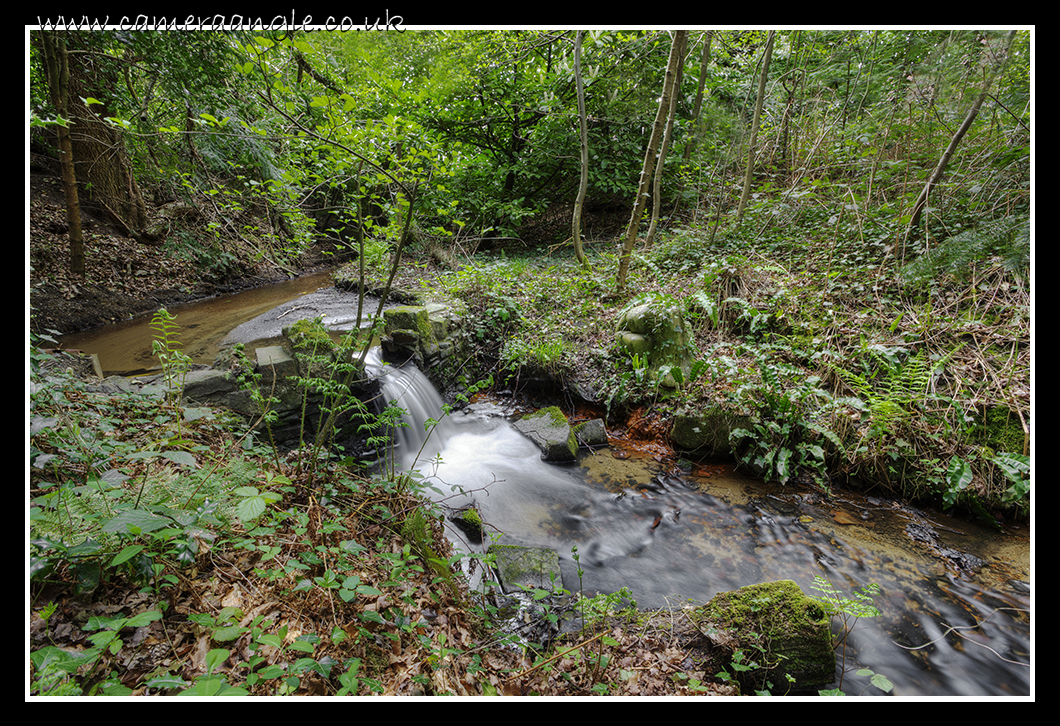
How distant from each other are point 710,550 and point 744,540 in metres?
0.36

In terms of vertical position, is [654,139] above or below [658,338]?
above

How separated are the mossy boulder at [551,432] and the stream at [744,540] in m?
0.14

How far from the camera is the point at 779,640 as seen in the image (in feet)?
8.15

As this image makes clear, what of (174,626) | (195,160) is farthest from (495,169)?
(174,626)

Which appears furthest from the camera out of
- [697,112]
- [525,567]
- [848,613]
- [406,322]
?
[697,112]

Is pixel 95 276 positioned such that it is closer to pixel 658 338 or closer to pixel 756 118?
pixel 658 338

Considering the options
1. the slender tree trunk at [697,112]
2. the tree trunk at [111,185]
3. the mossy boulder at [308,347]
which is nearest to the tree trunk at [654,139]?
the slender tree trunk at [697,112]

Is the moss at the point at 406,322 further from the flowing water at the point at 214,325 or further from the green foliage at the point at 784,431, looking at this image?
the green foliage at the point at 784,431

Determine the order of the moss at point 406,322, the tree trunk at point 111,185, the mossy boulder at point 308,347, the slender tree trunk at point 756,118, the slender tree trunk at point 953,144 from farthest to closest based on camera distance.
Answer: the tree trunk at point 111,185
the slender tree trunk at point 756,118
the moss at point 406,322
the slender tree trunk at point 953,144
the mossy boulder at point 308,347

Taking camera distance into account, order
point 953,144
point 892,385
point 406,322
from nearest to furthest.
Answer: point 892,385
point 953,144
point 406,322

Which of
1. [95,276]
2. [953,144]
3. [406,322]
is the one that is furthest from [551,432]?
[95,276]

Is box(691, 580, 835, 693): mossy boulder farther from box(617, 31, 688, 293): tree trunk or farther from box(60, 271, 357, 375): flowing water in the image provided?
box(60, 271, 357, 375): flowing water

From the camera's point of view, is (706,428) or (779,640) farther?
(706,428)

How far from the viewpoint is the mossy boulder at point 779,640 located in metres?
2.44
